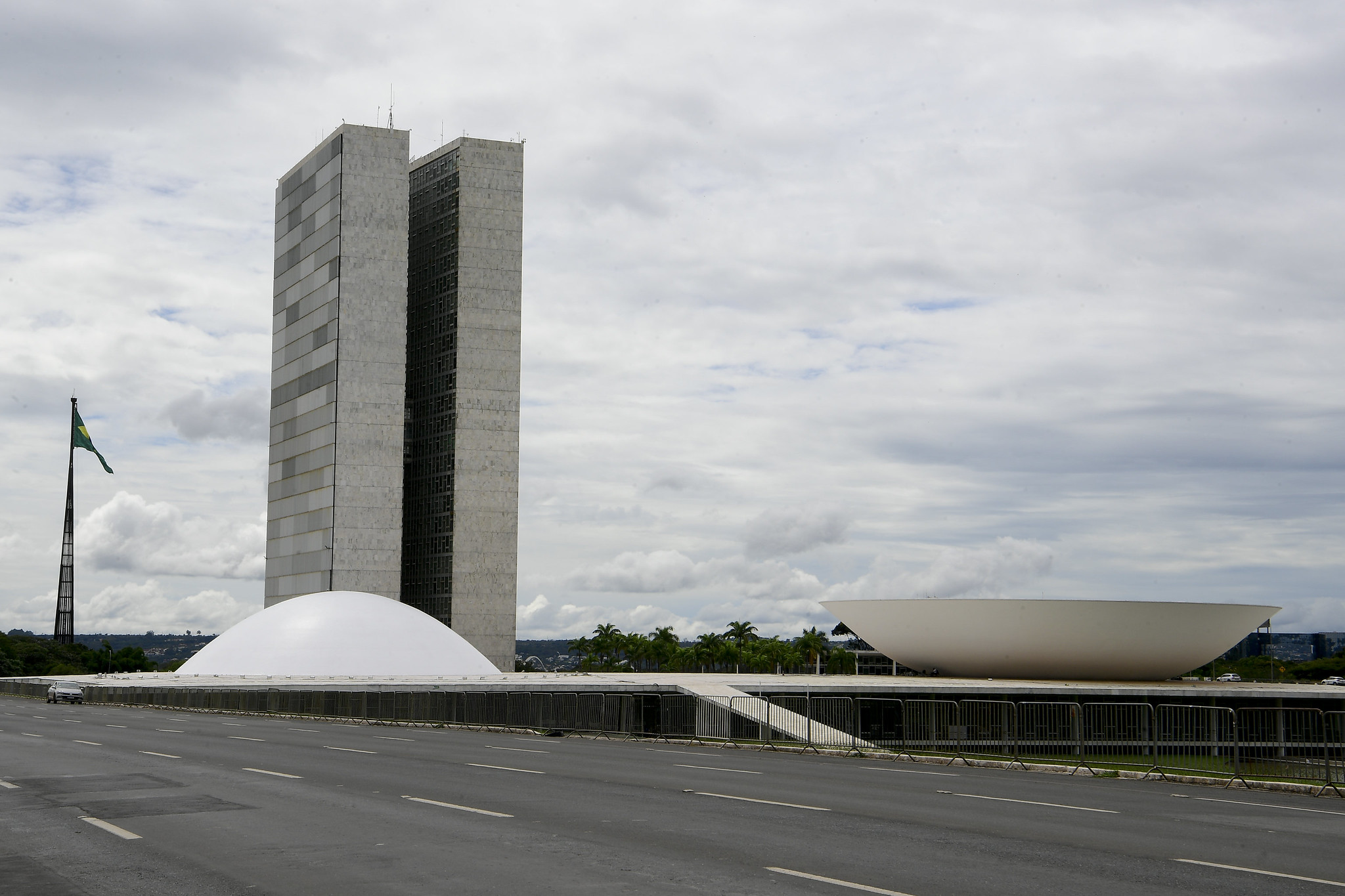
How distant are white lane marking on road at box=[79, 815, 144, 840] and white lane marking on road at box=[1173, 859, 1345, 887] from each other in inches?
417

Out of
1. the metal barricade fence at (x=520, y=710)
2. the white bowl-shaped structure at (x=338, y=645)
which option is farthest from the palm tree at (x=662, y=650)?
the metal barricade fence at (x=520, y=710)

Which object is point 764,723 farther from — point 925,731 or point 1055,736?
point 1055,736

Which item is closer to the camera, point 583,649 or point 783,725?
point 783,725

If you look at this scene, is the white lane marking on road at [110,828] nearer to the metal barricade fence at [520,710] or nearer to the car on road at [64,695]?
the metal barricade fence at [520,710]

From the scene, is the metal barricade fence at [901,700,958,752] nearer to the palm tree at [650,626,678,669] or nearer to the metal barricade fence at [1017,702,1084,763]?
the metal barricade fence at [1017,702,1084,763]

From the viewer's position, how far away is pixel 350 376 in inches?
4941

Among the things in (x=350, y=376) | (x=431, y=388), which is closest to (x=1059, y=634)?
(x=350, y=376)

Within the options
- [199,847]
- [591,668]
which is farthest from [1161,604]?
[591,668]

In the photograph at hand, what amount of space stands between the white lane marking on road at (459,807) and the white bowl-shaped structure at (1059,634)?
57345 mm

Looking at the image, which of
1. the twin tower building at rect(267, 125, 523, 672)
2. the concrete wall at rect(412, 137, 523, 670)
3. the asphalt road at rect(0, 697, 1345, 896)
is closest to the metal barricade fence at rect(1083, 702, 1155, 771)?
the asphalt road at rect(0, 697, 1345, 896)

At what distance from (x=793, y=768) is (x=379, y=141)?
116m

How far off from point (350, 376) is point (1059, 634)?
80.4 metres

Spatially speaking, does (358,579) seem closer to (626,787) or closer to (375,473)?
(375,473)

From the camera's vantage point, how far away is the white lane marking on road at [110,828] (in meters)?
12.9
